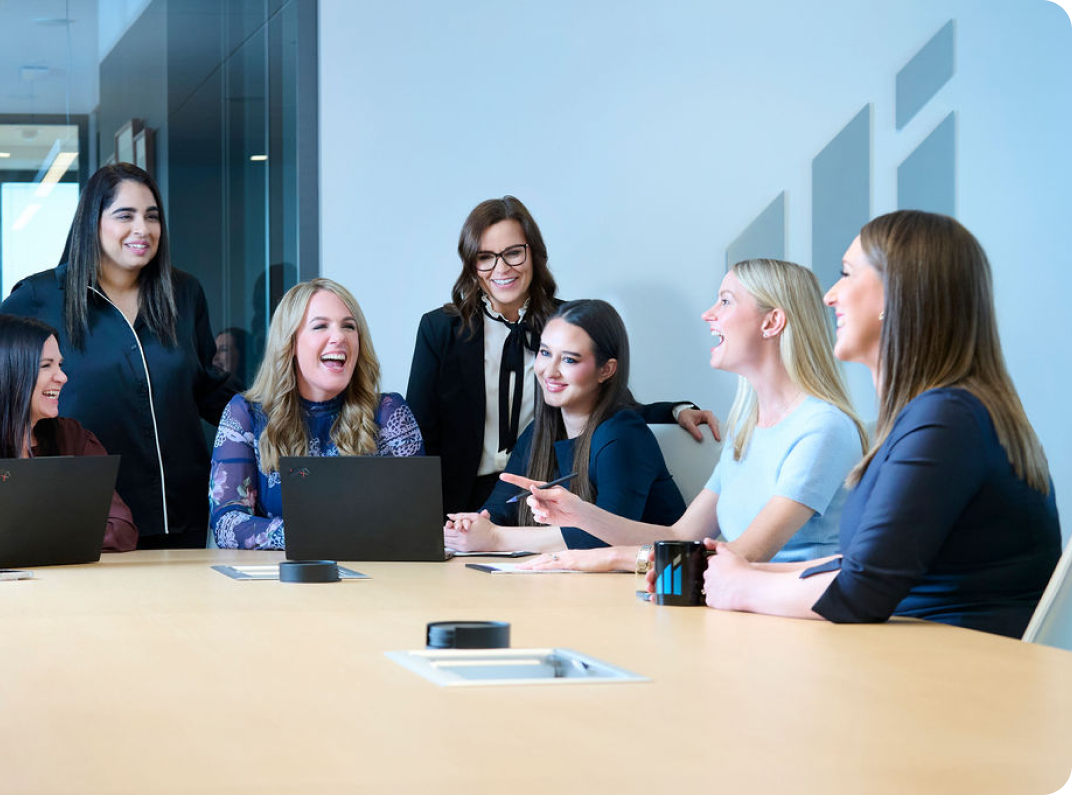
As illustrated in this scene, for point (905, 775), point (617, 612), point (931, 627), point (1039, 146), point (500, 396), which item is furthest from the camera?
point (1039, 146)

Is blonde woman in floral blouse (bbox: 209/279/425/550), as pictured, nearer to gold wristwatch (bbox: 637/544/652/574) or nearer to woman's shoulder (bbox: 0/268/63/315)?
woman's shoulder (bbox: 0/268/63/315)

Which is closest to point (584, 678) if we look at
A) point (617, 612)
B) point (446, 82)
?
point (617, 612)

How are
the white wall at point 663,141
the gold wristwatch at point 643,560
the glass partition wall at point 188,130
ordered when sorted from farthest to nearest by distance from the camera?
the white wall at point 663,141 → the glass partition wall at point 188,130 → the gold wristwatch at point 643,560

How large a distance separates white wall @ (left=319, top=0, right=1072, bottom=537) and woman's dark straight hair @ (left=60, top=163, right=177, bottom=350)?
0.98 m

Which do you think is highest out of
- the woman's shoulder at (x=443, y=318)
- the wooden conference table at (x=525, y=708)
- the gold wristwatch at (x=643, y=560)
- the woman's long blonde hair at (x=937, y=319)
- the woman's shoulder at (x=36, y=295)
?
the woman's shoulder at (x=36, y=295)

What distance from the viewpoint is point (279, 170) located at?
4.76 meters

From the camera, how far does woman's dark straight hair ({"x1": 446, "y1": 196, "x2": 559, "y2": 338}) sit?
157 inches

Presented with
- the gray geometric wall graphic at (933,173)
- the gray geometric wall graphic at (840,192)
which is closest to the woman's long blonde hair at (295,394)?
the gray geometric wall graphic at (840,192)

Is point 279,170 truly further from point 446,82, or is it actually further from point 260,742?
point 260,742

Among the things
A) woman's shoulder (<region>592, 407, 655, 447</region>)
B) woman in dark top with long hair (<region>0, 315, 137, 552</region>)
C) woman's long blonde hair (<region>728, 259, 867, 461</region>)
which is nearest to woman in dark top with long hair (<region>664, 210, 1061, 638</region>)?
woman's long blonde hair (<region>728, 259, 867, 461</region>)

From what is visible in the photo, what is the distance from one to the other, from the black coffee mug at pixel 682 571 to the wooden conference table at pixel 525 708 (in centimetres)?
4

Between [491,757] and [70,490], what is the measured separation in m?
1.93

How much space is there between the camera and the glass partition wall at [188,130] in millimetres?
4398

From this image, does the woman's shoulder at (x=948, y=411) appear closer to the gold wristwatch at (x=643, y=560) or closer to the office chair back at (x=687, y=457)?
the gold wristwatch at (x=643, y=560)
